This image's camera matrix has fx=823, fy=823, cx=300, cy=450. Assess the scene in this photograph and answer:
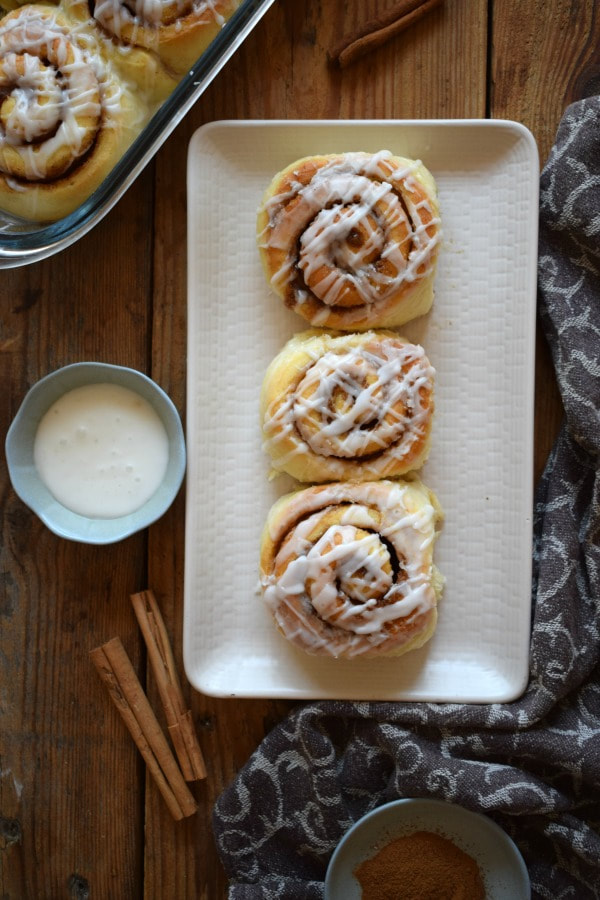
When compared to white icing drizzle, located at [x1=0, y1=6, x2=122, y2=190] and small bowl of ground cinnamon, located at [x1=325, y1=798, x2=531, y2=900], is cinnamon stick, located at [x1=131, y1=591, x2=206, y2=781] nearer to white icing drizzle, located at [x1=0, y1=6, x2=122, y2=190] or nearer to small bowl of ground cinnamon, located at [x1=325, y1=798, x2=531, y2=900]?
small bowl of ground cinnamon, located at [x1=325, y1=798, x2=531, y2=900]

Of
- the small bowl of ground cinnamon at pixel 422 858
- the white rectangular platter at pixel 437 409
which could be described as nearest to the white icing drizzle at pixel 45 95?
the white rectangular platter at pixel 437 409

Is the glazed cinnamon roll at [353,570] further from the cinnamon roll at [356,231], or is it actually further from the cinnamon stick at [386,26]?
the cinnamon stick at [386,26]

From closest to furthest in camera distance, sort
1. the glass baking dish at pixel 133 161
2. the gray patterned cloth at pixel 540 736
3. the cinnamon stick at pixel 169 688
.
A: the glass baking dish at pixel 133 161 < the gray patterned cloth at pixel 540 736 < the cinnamon stick at pixel 169 688

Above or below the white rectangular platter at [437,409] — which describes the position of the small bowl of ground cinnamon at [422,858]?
below

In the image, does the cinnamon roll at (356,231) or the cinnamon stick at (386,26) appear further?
the cinnamon stick at (386,26)

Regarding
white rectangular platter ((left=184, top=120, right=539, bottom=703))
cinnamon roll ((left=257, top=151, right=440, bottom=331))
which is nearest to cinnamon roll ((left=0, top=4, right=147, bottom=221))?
white rectangular platter ((left=184, top=120, right=539, bottom=703))

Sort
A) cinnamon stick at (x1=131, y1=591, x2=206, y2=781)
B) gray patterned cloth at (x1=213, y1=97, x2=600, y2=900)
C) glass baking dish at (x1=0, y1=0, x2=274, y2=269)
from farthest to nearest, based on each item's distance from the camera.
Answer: cinnamon stick at (x1=131, y1=591, x2=206, y2=781) → gray patterned cloth at (x1=213, y1=97, x2=600, y2=900) → glass baking dish at (x1=0, y1=0, x2=274, y2=269)
